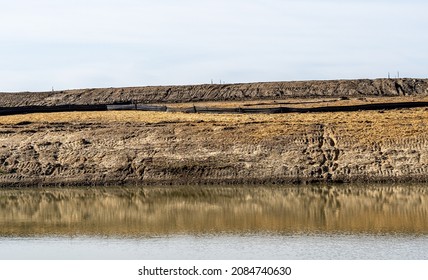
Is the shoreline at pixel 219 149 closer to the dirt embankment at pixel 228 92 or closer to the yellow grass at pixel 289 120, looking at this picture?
the yellow grass at pixel 289 120

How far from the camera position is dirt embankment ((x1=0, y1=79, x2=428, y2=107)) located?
83562mm

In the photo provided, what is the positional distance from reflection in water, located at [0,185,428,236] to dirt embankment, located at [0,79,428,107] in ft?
112

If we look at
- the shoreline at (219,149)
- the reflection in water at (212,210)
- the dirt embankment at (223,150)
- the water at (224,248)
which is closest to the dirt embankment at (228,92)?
the shoreline at (219,149)

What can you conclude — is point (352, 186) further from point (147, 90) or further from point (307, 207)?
point (147, 90)

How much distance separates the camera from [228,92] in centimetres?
8706

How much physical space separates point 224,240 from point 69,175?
2311 centimetres

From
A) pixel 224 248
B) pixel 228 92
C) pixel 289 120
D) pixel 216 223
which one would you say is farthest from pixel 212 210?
pixel 228 92

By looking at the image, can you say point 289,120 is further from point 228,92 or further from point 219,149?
point 228,92

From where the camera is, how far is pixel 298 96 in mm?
83625

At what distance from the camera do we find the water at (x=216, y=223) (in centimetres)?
3077

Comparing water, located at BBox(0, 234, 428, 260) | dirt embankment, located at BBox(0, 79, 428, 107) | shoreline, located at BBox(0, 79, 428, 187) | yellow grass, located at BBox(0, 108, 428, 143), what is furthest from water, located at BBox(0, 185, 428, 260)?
dirt embankment, located at BBox(0, 79, 428, 107)

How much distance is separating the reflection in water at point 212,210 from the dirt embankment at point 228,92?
3425 cm

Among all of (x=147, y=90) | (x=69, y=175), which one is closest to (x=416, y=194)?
(x=69, y=175)
